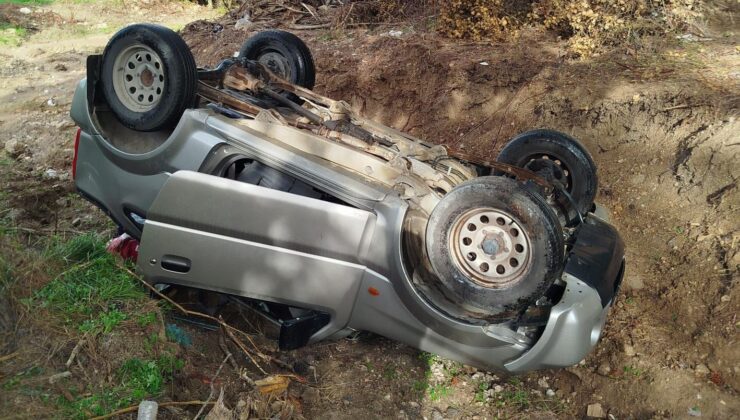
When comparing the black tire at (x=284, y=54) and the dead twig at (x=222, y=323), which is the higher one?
the black tire at (x=284, y=54)

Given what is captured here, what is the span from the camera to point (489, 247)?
295cm

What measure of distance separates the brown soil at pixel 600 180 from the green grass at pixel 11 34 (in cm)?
291

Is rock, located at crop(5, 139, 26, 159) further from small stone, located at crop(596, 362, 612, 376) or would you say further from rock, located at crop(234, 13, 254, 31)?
small stone, located at crop(596, 362, 612, 376)

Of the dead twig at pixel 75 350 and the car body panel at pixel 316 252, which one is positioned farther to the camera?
the car body panel at pixel 316 252

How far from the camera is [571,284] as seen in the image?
10.2 ft

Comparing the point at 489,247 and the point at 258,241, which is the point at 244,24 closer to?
the point at 258,241

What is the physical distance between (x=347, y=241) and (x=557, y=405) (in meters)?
1.69

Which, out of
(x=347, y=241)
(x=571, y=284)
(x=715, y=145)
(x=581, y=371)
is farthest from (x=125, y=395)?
(x=715, y=145)

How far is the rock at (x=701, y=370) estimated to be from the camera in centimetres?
379

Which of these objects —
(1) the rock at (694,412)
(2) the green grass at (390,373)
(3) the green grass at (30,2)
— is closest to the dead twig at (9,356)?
(2) the green grass at (390,373)

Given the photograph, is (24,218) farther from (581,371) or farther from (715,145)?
(715,145)

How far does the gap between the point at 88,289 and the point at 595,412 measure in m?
3.10

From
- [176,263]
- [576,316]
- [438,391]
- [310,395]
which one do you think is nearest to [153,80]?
[176,263]

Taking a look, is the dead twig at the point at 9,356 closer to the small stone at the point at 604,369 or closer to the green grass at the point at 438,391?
the green grass at the point at 438,391
